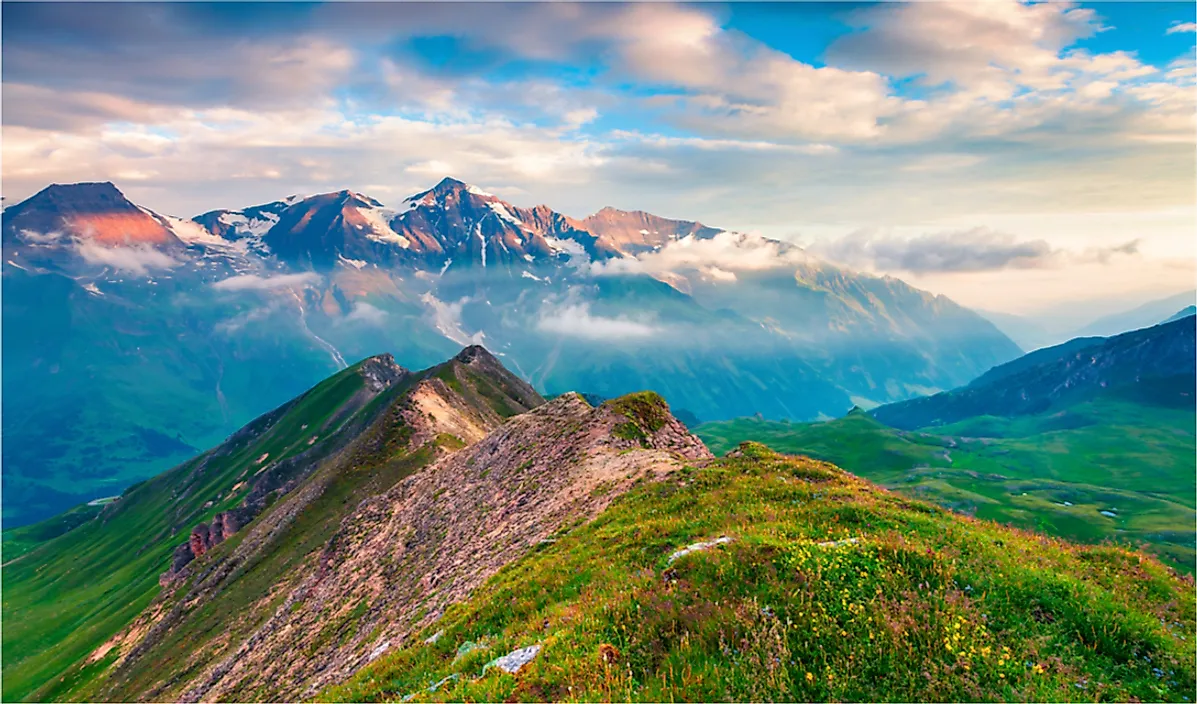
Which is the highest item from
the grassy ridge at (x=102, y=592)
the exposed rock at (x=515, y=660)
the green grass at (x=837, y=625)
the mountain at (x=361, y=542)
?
the green grass at (x=837, y=625)

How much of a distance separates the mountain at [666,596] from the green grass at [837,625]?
6 centimetres

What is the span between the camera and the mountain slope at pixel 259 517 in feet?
281

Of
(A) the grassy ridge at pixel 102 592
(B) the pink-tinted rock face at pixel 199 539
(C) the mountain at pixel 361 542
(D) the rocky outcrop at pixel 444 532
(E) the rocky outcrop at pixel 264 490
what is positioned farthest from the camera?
(B) the pink-tinted rock face at pixel 199 539

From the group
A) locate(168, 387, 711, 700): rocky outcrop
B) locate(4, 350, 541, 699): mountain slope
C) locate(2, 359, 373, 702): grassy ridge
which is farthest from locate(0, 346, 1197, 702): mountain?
locate(2, 359, 373, 702): grassy ridge

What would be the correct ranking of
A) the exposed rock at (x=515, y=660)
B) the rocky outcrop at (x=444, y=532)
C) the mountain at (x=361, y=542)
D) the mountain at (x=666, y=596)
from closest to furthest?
1. the mountain at (x=666, y=596)
2. the exposed rock at (x=515, y=660)
3. the rocky outcrop at (x=444, y=532)
4. the mountain at (x=361, y=542)

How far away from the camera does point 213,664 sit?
55.7 metres

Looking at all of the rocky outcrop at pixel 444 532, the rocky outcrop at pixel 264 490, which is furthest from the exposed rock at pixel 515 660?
the rocky outcrop at pixel 264 490

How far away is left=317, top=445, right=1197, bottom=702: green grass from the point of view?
13.0m

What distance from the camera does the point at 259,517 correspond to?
113 m

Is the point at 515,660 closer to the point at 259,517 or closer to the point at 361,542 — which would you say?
the point at 361,542

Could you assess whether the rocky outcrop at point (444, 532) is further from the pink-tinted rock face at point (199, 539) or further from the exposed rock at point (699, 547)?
the pink-tinted rock face at point (199, 539)

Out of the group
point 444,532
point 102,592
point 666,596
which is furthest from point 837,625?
point 102,592

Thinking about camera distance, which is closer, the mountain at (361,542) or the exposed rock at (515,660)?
the exposed rock at (515,660)

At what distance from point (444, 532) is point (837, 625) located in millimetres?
38209
